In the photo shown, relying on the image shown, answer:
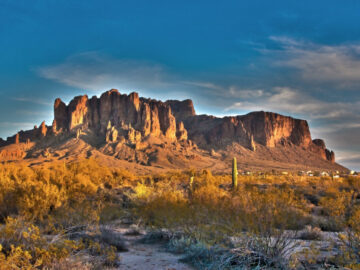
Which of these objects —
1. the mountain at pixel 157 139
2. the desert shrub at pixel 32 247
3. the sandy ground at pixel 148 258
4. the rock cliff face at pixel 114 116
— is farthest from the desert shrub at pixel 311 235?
the rock cliff face at pixel 114 116

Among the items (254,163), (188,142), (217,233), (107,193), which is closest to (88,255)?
(217,233)

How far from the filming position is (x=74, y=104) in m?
125

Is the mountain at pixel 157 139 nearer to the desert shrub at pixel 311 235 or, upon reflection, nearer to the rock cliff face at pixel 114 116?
the rock cliff face at pixel 114 116

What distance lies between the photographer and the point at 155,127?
122m

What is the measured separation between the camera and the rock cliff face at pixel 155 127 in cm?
11531

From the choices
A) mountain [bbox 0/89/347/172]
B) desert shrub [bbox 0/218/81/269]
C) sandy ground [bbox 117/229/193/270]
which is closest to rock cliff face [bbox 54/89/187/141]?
mountain [bbox 0/89/347/172]

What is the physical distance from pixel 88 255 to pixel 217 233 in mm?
3135

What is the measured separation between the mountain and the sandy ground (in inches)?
2780

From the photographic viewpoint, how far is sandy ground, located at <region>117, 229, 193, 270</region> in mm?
7359

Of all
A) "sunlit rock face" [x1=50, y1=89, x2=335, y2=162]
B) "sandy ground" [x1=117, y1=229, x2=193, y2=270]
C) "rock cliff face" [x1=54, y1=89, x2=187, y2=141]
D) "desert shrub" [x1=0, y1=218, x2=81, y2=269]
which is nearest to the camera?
"desert shrub" [x1=0, y1=218, x2=81, y2=269]

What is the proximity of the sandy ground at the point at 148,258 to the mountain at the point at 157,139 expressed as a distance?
70.6 metres

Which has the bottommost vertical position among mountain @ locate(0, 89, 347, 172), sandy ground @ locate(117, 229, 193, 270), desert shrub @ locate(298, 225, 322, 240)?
sandy ground @ locate(117, 229, 193, 270)

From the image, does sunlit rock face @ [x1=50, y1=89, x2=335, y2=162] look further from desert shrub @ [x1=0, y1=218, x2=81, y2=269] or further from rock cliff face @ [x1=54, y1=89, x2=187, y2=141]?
desert shrub @ [x1=0, y1=218, x2=81, y2=269]

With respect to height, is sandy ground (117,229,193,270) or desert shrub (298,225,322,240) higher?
desert shrub (298,225,322,240)
